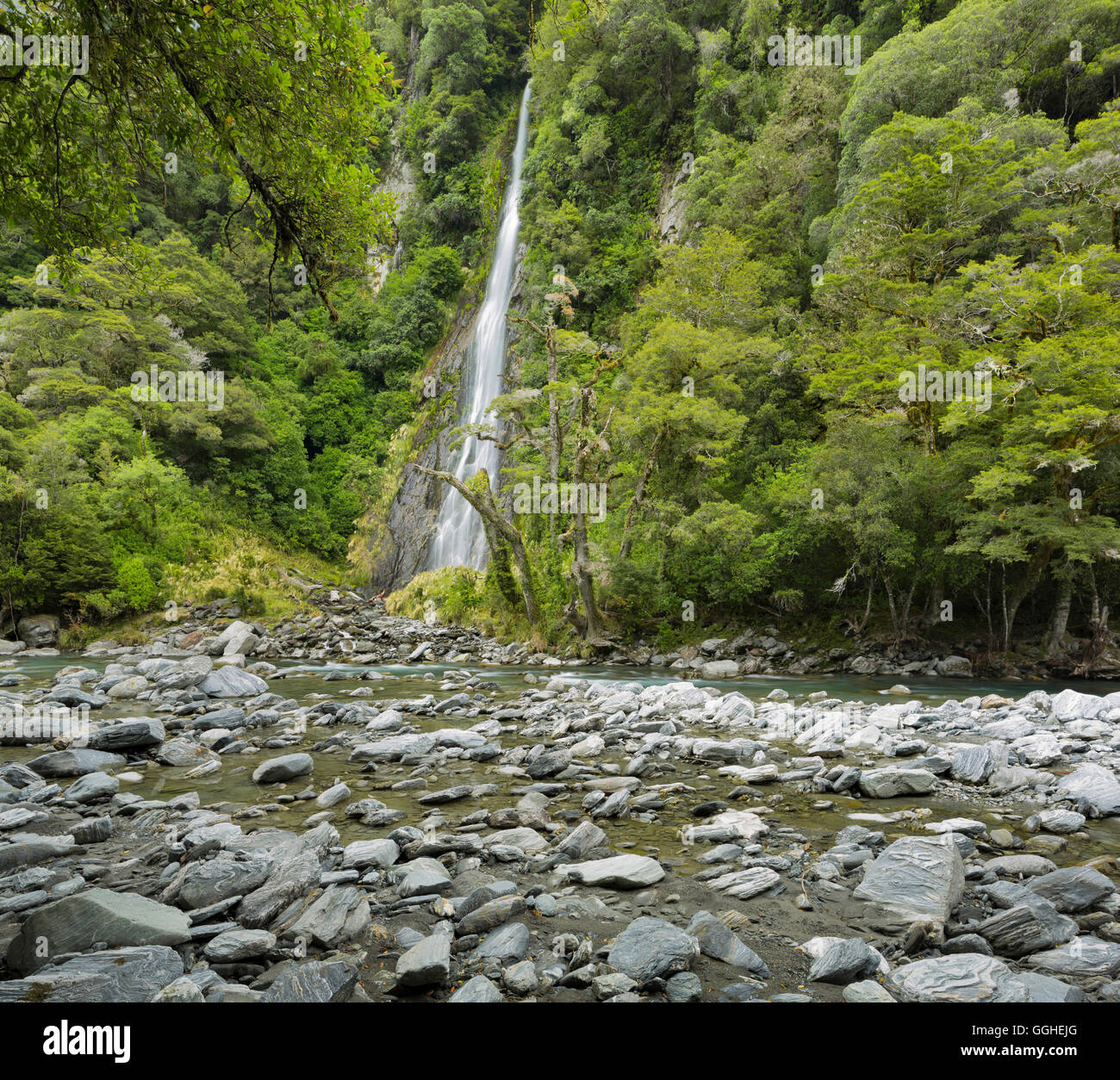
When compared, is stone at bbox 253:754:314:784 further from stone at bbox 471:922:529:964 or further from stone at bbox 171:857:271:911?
stone at bbox 471:922:529:964

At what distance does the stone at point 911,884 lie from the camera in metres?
2.94

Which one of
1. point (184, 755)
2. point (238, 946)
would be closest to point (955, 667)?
point (184, 755)

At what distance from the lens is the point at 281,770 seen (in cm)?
564

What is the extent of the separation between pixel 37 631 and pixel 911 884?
23.6 m

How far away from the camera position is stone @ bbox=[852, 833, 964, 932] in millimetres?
2938

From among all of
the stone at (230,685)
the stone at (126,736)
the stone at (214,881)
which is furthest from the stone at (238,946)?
the stone at (230,685)

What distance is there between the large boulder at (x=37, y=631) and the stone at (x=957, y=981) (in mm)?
23269

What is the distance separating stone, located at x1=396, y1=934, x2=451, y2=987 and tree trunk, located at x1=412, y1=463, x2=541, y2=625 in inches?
556

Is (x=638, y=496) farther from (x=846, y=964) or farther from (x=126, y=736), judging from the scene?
(x=846, y=964)

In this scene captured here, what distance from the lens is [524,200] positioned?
3123cm

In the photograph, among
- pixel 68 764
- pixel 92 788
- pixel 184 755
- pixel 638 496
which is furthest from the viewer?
pixel 638 496

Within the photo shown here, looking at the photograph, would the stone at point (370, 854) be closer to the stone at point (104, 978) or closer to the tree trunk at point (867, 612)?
the stone at point (104, 978)

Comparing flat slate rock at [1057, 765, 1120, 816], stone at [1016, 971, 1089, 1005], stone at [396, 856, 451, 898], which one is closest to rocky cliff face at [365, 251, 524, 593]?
stone at [396, 856, 451, 898]

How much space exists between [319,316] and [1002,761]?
40993 millimetres
